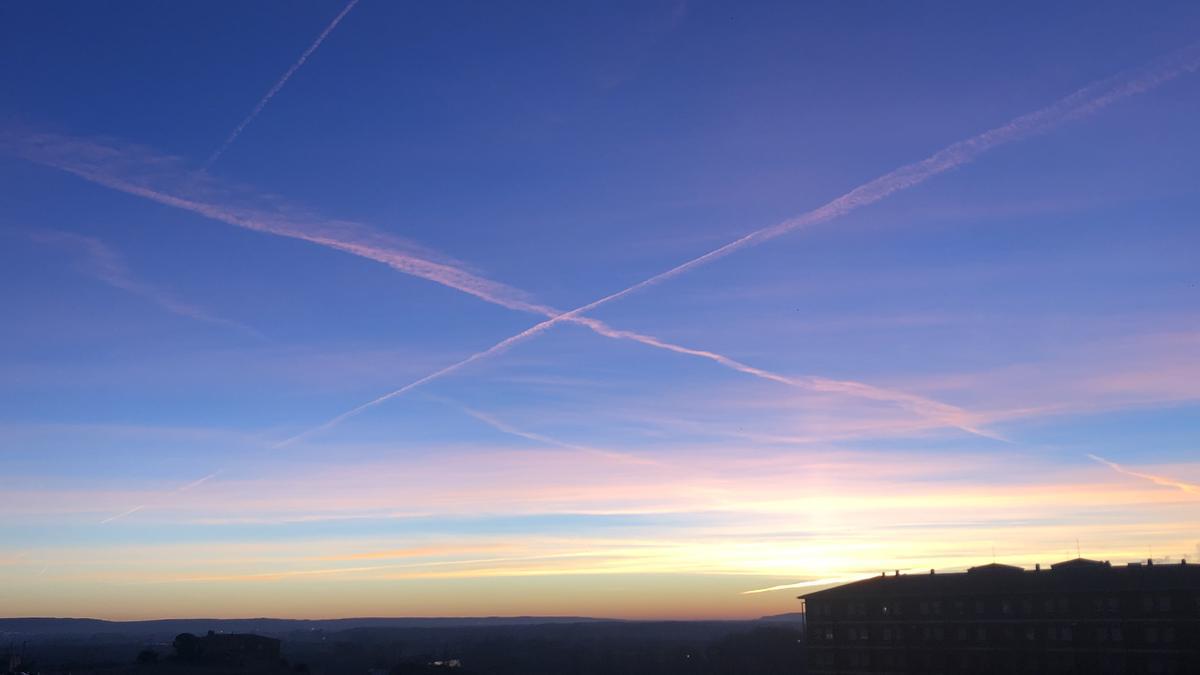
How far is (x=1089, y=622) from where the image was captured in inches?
3871

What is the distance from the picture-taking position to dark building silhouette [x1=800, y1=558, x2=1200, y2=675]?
9362 cm

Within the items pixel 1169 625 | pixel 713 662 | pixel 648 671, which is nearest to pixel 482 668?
pixel 648 671

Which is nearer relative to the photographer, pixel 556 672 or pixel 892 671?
pixel 892 671

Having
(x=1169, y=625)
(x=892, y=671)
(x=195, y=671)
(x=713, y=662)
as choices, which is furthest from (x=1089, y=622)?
(x=713, y=662)

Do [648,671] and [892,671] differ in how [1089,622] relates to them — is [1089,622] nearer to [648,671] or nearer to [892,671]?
[892,671]

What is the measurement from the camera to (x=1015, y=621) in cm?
10388

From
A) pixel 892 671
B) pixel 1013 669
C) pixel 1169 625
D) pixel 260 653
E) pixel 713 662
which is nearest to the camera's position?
pixel 1169 625

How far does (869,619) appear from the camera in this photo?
11462cm

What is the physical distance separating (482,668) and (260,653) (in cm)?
5847

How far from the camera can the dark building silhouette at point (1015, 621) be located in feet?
307

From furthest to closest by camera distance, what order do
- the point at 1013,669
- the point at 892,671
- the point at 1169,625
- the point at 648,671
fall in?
1. the point at 648,671
2. the point at 892,671
3. the point at 1013,669
4. the point at 1169,625

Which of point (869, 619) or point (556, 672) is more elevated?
point (869, 619)

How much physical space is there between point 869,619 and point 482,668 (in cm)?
9693

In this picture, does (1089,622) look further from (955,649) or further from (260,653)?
(260,653)
